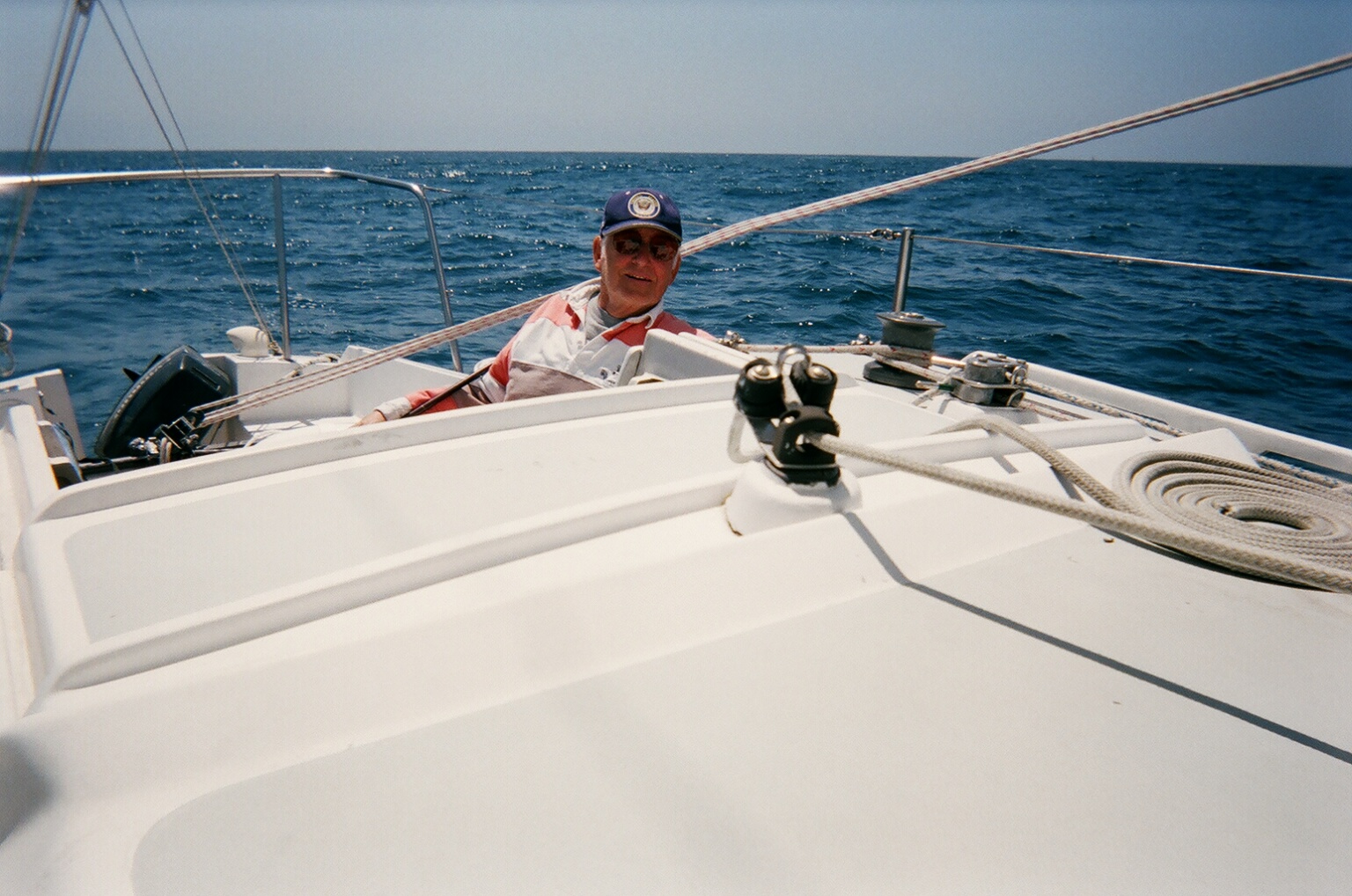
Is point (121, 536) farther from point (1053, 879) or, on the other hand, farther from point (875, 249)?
point (875, 249)

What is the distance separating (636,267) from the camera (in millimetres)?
1918

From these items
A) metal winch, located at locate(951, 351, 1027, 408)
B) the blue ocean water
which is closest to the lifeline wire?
the blue ocean water

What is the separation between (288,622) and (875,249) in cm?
1099

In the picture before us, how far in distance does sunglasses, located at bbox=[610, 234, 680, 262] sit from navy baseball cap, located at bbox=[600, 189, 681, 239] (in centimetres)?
2

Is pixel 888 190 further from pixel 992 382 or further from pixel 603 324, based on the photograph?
pixel 603 324

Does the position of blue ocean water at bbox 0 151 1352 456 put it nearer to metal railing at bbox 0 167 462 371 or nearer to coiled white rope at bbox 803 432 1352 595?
metal railing at bbox 0 167 462 371

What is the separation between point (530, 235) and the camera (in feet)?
41.8

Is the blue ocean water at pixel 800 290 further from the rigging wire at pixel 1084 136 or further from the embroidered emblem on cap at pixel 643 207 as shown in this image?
the rigging wire at pixel 1084 136

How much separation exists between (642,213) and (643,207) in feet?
0.06

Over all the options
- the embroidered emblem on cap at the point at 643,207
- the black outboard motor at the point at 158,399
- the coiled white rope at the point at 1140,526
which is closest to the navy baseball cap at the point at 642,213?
the embroidered emblem on cap at the point at 643,207

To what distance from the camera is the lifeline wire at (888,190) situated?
111cm

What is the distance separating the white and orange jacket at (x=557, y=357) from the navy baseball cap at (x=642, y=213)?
Result: 0.22 meters

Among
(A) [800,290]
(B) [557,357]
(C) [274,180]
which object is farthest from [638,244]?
(A) [800,290]

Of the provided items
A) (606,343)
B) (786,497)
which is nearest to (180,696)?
(786,497)
